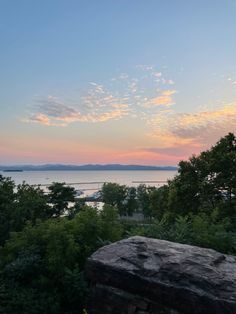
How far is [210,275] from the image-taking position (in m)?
6.82

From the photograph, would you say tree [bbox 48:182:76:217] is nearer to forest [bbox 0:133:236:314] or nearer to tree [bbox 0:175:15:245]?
tree [bbox 0:175:15:245]

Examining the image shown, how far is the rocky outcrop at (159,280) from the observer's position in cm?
655

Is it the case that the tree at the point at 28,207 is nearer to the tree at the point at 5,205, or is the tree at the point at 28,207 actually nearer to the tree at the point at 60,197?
the tree at the point at 5,205

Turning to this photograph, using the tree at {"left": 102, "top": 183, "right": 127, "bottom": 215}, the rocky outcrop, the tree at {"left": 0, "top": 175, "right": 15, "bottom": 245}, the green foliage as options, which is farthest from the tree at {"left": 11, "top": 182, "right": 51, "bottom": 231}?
the tree at {"left": 102, "top": 183, "right": 127, "bottom": 215}

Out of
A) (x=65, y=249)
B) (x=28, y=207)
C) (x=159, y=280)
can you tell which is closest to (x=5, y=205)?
(x=28, y=207)

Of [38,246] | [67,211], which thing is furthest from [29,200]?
[38,246]

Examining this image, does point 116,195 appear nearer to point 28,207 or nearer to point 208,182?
point 28,207

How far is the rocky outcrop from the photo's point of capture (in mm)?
6547

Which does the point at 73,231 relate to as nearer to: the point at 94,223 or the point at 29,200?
the point at 94,223

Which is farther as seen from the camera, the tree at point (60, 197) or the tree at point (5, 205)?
the tree at point (60, 197)

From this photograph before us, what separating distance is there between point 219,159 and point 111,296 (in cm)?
1738

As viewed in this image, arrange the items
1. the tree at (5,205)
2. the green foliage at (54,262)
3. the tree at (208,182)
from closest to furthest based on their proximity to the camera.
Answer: the green foliage at (54,262)
the tree at (5,205)
the tree at (208,182)

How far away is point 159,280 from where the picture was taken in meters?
6.99

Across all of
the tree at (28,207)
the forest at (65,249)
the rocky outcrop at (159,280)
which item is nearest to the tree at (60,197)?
the tree at (28,207)
